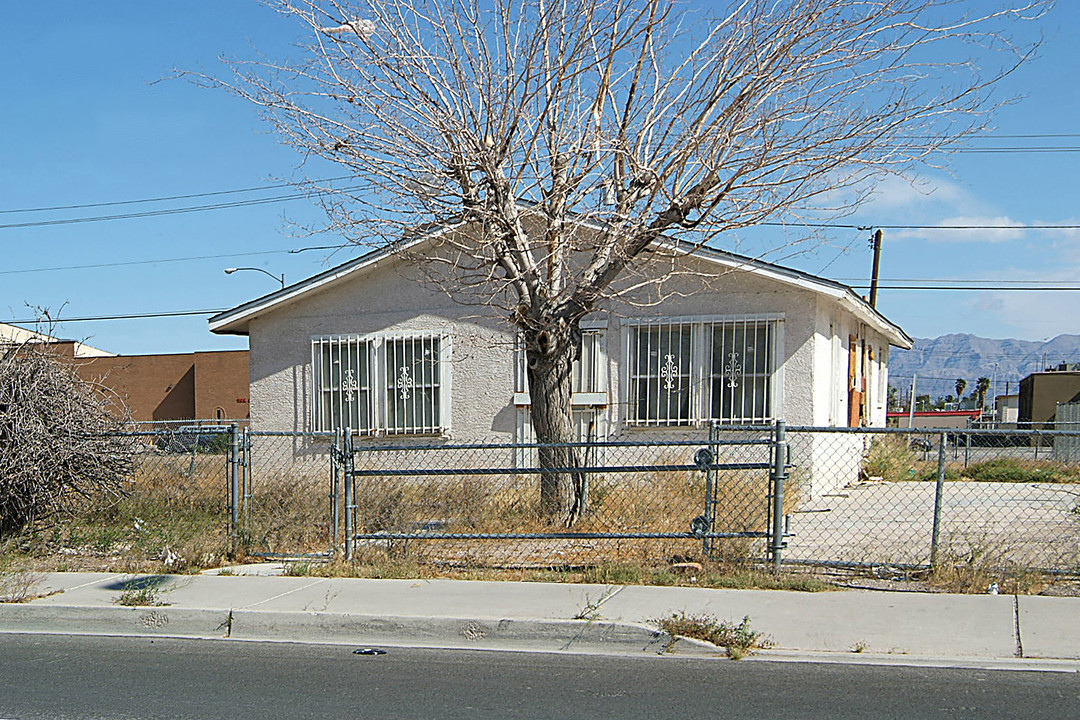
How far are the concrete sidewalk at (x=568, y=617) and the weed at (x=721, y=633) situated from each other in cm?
9

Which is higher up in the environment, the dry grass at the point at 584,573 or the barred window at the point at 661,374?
the barred window at the point at 661,374

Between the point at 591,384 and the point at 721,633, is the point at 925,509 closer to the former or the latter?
the point at 591,384

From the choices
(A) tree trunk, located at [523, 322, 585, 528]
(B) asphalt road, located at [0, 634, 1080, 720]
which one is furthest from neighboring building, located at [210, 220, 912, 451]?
(B) asphalt road, located at [0, 634, 1080, 720]

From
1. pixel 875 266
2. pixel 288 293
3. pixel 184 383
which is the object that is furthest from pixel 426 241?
pixel 184 383

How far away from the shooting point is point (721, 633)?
755 cm

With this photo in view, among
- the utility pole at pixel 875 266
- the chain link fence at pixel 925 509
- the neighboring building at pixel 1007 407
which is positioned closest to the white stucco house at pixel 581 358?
the chain link fence at pixel 925 509

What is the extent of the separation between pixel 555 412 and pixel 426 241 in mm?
4197

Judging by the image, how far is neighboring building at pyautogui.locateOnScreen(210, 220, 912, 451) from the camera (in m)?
16.1

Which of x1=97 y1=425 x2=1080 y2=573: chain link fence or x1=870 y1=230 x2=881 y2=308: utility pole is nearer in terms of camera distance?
x1=97 y1=425 x2=1080 y2=573: chain link fence

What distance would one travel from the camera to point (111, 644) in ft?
27.1

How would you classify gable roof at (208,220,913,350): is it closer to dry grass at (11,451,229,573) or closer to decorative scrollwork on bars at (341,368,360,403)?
decorative scrollwork on bars at (341,368,360,403)

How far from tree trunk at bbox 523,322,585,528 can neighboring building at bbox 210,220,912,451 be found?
10.8 feet

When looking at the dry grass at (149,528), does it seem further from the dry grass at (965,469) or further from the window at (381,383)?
the dry grass at (965,469)

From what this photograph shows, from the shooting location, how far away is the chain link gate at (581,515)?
32.1ft
